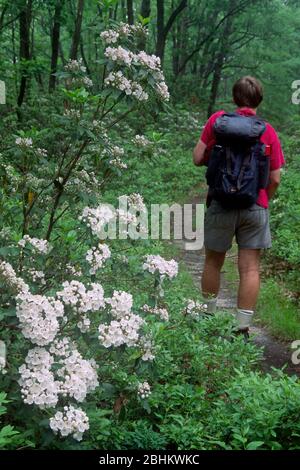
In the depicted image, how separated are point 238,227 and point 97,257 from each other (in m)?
1.92

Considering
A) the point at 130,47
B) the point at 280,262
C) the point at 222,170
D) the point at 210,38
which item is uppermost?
the point at 210,38

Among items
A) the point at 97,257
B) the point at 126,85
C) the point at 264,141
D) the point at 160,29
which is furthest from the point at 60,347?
the point at 160,29

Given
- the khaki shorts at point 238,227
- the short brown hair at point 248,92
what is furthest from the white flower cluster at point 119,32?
the khaki shorts at point 238,227

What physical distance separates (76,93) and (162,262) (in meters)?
1.01

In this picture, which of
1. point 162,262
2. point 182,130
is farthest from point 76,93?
point 182,130

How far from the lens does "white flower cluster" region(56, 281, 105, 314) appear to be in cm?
287

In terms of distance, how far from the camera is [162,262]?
332 centimetres

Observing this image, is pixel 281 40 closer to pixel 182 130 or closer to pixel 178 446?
pixel 182 130

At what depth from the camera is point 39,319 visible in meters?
2.77

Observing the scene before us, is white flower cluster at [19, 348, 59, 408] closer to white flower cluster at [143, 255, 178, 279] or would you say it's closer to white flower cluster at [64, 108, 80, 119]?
white flower cluster at [143, 255, 178, 279]

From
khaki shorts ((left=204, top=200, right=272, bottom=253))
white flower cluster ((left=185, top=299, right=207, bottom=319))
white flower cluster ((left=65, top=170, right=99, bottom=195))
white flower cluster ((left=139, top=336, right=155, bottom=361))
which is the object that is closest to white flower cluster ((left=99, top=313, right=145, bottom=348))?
white flower cluster ((left=139, top=336, right=155, bottom=361))

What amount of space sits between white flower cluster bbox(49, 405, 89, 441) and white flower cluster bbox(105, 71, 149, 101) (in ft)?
5.88

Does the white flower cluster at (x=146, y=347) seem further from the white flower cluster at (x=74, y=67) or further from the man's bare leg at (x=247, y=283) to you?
the man's bare leg at (x=247, y=283)

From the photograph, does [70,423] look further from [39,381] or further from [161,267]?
[161,267]
